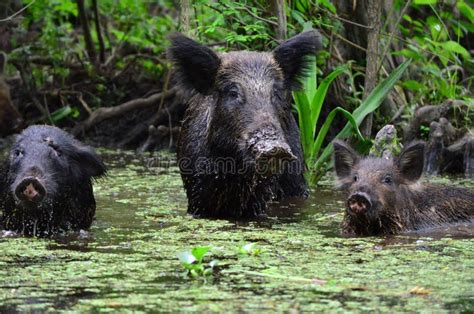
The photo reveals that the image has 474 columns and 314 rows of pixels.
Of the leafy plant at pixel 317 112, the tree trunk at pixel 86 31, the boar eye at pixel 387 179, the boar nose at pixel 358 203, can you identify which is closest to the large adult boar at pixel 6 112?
the tree trunk at pixel 86 31

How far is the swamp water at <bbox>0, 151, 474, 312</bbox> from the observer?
4.62 meters

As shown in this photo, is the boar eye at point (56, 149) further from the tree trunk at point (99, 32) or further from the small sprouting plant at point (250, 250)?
the tree trunk at point (99, 32)

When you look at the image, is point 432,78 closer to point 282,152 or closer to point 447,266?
point 282,152

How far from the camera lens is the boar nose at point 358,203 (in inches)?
267

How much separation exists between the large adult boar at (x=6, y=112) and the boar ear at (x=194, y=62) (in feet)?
15.8

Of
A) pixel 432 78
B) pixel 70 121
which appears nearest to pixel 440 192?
pixel 432 78

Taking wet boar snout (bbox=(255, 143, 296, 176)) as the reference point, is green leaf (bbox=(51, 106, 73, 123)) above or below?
above

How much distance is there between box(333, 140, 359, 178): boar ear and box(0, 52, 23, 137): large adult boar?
584cm

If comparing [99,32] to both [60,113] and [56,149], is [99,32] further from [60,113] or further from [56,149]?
[56,149]

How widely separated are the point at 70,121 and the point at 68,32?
5.49ft

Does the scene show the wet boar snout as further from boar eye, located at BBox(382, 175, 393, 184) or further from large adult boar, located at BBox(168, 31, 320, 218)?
boar eye, located at BBox(382, 175, 393, 184)

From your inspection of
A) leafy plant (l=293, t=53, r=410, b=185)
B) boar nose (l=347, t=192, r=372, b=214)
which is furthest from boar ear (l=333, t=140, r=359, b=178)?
leafy plant (l=293, t=53, r=410, b=185)

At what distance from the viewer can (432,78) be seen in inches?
439

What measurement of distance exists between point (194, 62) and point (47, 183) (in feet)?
5.80
